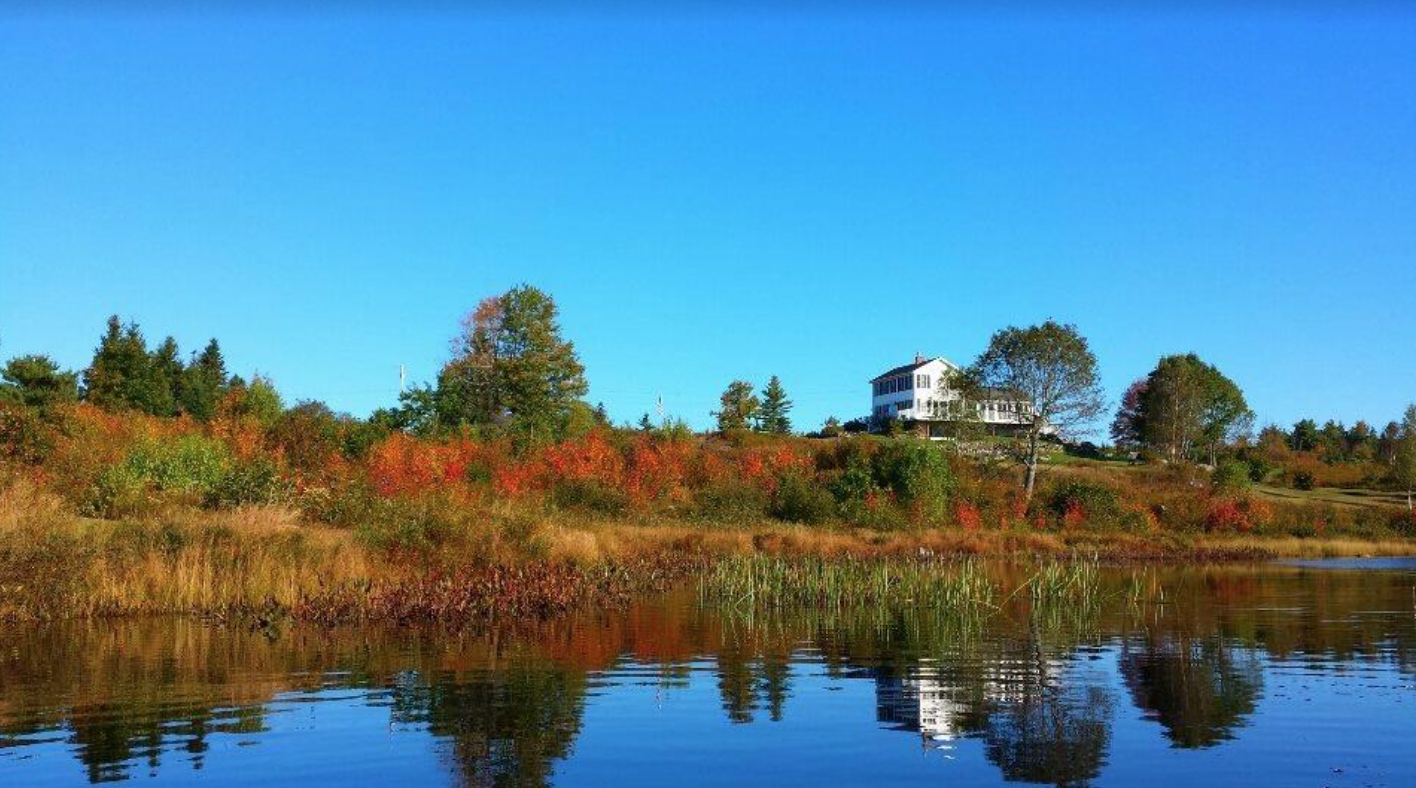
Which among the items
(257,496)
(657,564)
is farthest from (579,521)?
(257,496)

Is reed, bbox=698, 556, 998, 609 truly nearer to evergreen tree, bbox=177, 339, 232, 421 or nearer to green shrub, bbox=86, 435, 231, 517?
green shrub, bbox=86, 435, 231, 517

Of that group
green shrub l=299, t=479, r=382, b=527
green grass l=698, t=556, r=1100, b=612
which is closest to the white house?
green grass l=698, t=556, r=1100, b=612

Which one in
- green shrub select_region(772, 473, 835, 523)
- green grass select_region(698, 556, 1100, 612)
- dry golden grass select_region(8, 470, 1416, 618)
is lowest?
green grass select_region(698, 556, 1100, 612)

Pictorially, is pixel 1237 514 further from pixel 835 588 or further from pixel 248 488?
pixel 248 488

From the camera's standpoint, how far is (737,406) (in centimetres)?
11594

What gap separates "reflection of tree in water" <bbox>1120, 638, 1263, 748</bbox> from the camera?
45.2 feet

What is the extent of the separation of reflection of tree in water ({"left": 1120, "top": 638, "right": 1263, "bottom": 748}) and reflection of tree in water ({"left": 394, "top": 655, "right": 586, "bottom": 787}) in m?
7.39

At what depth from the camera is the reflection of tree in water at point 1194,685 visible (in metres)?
13.8

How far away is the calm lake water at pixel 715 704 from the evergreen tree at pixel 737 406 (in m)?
89.3

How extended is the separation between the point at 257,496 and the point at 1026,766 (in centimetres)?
2826

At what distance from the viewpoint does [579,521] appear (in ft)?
148

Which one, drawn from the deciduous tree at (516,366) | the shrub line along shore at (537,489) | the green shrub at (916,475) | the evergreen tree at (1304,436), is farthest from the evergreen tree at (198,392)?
the evergreen tree at (1304,436)

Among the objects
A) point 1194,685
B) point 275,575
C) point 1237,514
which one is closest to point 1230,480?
point 1237,514

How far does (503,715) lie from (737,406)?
10198cm
